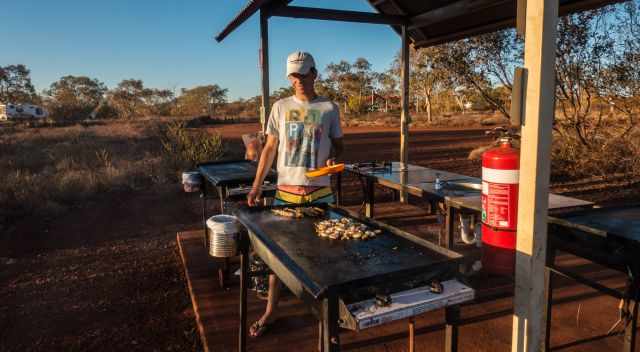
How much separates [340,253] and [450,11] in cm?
411

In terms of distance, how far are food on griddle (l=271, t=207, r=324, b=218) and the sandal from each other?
768 mm

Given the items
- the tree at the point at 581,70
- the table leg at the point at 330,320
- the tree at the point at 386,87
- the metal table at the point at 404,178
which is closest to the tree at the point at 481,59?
the tree at the point at 581,70

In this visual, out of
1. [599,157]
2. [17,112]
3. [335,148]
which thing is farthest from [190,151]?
[17,112]

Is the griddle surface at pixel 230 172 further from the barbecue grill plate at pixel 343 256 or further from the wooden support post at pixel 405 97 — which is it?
the wooden support post at pixel 405 97

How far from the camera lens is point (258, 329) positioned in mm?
2785

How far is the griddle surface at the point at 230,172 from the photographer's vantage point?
3863 millimetres

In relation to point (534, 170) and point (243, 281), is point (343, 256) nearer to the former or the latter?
point (243, 281)

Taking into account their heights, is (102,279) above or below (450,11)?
below

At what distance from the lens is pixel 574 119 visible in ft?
27.4

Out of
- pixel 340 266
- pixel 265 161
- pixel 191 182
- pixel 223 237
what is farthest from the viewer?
pixel 191 182

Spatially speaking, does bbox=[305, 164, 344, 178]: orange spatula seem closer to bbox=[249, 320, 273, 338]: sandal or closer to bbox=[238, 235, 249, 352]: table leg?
bbox=[238, 235, 249, 352]: table leg

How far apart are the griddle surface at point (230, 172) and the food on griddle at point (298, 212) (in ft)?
4.33

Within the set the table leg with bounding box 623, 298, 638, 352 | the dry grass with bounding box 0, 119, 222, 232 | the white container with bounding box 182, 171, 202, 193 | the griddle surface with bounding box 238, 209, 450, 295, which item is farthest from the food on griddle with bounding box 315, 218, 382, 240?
the dry grass with bounding box 0, 119, 222, 232

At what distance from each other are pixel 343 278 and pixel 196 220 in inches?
201
